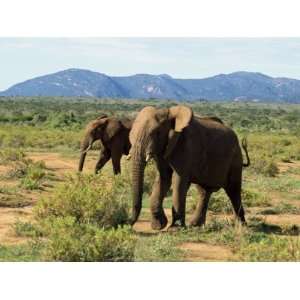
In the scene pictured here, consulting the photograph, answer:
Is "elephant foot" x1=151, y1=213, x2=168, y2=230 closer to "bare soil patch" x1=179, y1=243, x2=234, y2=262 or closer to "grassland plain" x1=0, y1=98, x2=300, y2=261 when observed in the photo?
"grassland plain" x1=0, y1=98, x2=300, y2=261

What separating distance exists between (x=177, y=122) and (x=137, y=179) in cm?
124

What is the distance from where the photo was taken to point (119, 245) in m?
6.91

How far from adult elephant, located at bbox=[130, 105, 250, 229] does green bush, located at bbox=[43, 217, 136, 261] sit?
161 centimetres

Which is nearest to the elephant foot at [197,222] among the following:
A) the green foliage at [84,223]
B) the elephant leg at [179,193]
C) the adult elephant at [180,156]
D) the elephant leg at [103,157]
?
the adult elephant at [180,156]

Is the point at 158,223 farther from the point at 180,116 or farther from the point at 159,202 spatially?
the point at 180,116

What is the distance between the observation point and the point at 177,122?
9320mm

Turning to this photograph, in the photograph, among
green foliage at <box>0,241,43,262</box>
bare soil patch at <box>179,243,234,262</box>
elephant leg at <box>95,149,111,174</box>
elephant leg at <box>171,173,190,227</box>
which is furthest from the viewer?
elephant leg at <box>95,149,111,174</box>

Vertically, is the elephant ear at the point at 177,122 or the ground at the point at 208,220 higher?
the elephant ear at the point at 177,122

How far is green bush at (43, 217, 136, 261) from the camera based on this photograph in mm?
6773

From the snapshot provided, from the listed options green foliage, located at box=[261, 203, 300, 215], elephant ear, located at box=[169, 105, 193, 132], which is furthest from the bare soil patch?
green foliage, located at box=[261, 203, 300, 215]

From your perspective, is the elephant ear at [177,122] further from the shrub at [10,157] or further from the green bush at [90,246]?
the shrub at [10,157]

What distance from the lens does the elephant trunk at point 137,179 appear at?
860 centimetres
